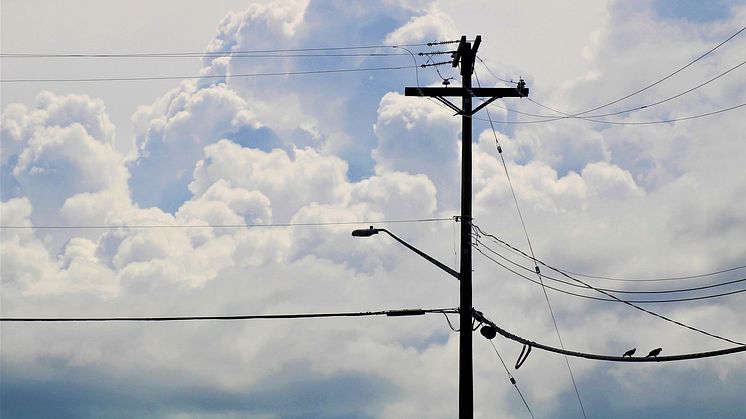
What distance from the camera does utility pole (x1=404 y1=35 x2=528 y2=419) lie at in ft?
80.4

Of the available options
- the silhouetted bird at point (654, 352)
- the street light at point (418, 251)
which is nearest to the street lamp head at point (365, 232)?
the street light at point (418, 251)

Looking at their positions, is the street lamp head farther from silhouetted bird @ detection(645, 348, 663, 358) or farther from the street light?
silhouetted bird @ detection(645, 348, 663, 358)

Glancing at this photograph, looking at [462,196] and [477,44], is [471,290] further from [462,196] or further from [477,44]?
[477,44]

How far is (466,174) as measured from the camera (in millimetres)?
26406

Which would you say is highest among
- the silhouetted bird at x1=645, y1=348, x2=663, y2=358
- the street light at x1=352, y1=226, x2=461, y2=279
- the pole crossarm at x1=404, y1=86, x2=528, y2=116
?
the pole crossarm at x1=404, y1=86, x2=528, y2=116

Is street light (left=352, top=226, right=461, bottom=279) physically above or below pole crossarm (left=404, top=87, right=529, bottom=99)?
below

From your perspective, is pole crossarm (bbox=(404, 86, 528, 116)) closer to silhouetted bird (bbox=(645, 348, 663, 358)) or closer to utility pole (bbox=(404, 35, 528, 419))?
utility pole (bbox=(404, 35, 528, 419))

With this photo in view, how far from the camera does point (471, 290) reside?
25438 mm

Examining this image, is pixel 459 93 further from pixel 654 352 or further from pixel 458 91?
pixel 654 352

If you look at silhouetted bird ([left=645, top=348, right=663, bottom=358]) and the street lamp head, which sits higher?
the street lamp head

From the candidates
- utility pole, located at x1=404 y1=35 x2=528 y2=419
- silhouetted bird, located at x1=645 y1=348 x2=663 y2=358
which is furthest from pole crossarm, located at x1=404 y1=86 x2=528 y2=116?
silhouetted bird, located at x1=645 y1=348 x2=663 y2=358

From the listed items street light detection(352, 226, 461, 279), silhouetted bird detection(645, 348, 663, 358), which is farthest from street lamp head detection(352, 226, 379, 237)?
silhouetted bird detection(645, 348, 663, 358)

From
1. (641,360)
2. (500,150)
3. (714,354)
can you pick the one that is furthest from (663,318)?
(500,150)

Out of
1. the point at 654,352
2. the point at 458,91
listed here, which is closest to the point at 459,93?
the point at 458,91
